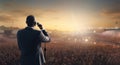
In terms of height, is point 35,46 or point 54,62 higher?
point 35,46

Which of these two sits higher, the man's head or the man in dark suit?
the man's head

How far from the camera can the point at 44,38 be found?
7.26 metres

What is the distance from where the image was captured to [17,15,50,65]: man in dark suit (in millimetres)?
7262

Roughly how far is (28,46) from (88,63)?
11784 millimetres

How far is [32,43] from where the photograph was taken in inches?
290

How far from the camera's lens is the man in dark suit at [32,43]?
7262 millimetres

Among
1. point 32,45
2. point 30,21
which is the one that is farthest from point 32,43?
point 30,21

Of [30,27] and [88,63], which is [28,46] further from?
[88,63]

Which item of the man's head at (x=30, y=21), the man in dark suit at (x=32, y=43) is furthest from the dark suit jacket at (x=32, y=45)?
the man's head at (x=30, y=21)

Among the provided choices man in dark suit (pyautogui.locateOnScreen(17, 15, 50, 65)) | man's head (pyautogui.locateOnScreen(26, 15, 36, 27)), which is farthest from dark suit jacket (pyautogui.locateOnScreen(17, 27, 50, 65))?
man's head (pyautogui.locateOnScreen(26, 15, 36, 27))

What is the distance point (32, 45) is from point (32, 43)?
0.19 feet

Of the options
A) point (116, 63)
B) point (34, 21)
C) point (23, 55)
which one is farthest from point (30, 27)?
point (116, 63)

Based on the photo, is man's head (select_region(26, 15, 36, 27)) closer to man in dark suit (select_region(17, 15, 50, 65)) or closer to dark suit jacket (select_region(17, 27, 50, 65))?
man in dark suit (select_region(17, 15, 50, 65))

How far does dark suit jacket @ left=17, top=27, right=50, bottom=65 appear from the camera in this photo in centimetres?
727
